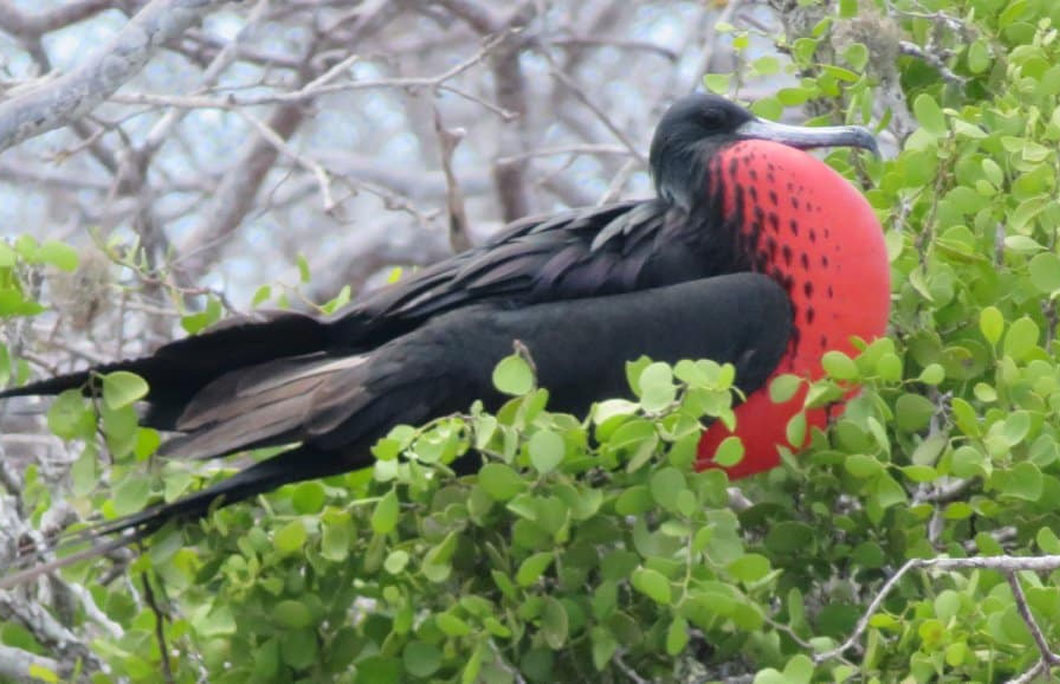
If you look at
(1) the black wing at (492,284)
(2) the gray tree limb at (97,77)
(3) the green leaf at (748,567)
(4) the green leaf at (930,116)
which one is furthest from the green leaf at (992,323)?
(2) the gray tree limb at (97,77)

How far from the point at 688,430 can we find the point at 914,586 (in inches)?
13.9

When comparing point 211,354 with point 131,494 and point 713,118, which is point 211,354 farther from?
point 713,118

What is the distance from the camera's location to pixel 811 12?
115 inches

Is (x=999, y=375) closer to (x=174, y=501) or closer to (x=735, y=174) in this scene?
(x=735, y=174)

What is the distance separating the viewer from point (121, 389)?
221 cm

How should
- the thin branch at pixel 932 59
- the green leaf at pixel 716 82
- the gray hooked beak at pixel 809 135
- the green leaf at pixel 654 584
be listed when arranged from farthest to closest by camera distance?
1. the green leaf at pixel 716 82
2. the thin branch at pixel 932 59
3. the gray hooked beak at pixel 809 135
4. the green leaf at pixel 654 584

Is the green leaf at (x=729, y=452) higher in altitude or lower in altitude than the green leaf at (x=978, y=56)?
lower

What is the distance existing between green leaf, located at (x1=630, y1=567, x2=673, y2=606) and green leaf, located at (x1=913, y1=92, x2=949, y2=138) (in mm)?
694

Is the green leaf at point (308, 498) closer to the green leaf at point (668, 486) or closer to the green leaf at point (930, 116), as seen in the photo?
the green leaf at point (668, 486)

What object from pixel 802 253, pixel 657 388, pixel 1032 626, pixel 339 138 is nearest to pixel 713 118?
pixel 802 253

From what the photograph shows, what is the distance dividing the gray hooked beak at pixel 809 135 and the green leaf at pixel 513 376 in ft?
2.59

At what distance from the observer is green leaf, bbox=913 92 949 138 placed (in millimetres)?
2367

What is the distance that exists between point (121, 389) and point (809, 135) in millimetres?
1036

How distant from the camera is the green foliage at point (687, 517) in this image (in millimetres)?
2016
